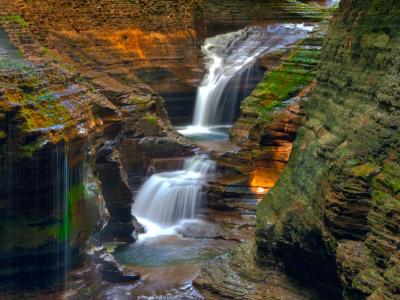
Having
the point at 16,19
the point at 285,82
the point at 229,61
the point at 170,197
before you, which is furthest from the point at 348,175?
the point at 229,61

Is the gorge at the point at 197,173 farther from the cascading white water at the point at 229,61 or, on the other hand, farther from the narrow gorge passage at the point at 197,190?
the cascading white water at the point at 229,61

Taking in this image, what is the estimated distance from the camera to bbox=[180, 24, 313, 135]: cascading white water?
20.1 meters

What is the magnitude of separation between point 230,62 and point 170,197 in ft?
25.8

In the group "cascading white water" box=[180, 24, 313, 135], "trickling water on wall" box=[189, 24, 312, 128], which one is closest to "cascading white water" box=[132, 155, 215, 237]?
"cascading white water" box=[180, 24, 313, 135]

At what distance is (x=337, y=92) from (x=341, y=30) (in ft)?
3.73

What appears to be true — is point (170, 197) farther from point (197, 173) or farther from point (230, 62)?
point (230, 62)

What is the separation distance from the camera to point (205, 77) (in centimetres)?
2088

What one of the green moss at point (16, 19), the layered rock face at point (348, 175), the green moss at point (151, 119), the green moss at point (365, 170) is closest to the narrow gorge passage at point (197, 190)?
the green moss at point (151, 119)

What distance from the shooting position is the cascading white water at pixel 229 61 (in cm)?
2009

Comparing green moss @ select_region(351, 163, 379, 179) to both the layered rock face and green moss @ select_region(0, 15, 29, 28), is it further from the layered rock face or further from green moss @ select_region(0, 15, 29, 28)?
green moss @ select_region(0, 15, 29, 28)

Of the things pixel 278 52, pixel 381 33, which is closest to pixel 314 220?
pixel 381 33

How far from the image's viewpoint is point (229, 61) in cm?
2155

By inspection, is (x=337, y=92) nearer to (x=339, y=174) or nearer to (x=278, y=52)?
(x=339, y=174)

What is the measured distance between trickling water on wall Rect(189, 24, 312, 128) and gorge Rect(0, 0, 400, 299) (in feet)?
0.65
